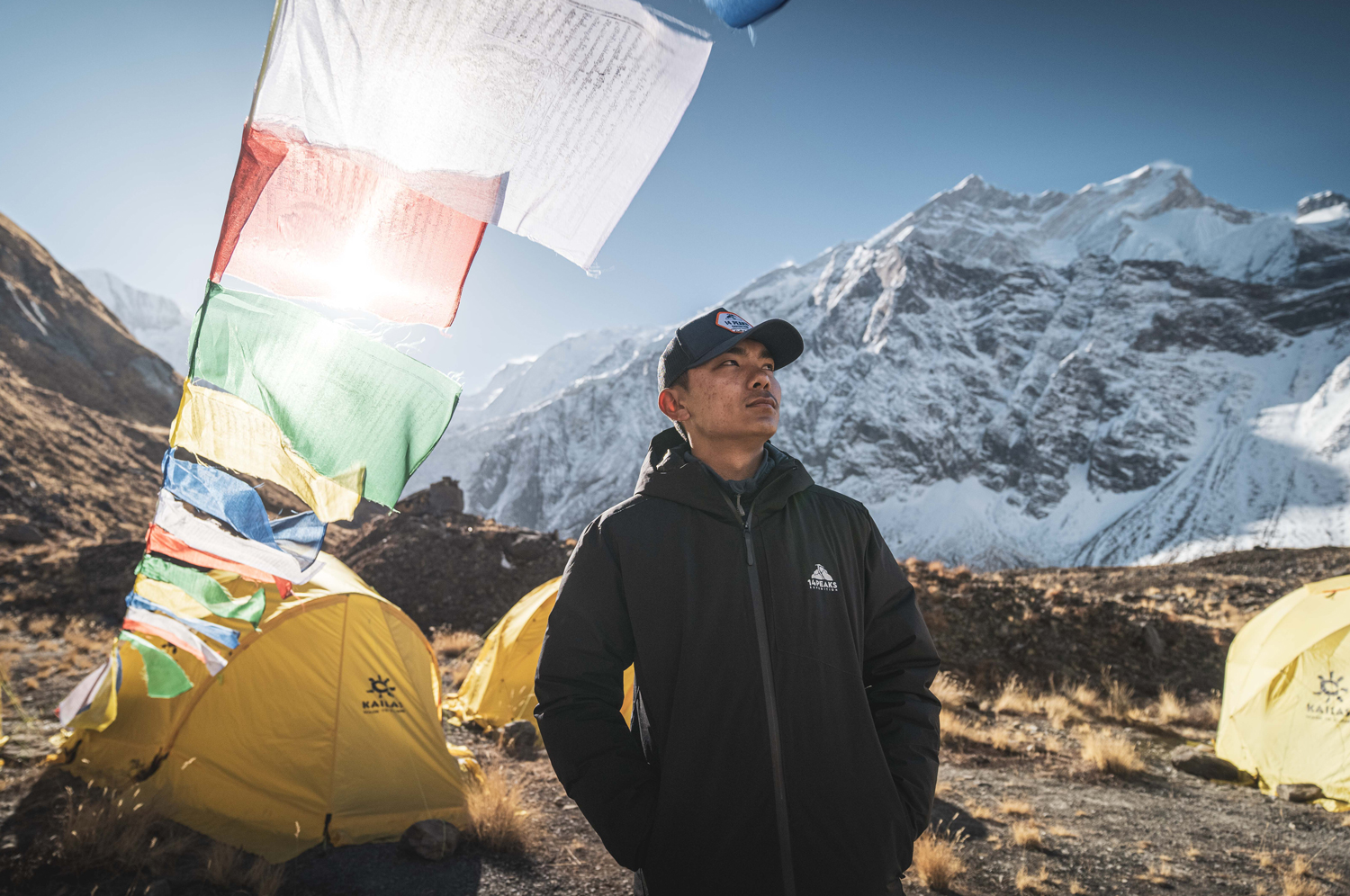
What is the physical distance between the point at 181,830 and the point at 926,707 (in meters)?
5.24

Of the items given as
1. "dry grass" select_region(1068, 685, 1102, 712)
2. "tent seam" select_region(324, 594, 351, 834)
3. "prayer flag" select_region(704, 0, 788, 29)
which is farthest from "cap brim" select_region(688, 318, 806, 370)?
"dry grass" select_region(1068, 685, 1102, 712)

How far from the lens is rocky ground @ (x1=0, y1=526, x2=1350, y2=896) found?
13.0 ft

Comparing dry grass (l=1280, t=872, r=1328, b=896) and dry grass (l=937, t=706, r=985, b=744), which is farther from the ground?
dry grass (l=1280, t=872, r=1328, b=896)

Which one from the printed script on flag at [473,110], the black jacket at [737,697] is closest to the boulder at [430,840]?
the black jacket at [737,697]

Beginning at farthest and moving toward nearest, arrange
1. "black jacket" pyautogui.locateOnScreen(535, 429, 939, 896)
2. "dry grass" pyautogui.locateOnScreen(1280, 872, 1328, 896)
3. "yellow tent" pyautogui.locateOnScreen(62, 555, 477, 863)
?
"yellow tent" pyautogui.locateOnScreen(62, 555, 477, 863) < "dry grass" pyautogui.locateOnScreen(1280, 872, 1328, 896) < "black jacket" pyautogui.locateOnScreen(535, 429, 939, 896)

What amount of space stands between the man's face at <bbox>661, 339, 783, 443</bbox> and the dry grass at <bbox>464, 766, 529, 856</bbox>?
3.97m

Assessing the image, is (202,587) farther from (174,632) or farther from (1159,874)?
(1159,874)

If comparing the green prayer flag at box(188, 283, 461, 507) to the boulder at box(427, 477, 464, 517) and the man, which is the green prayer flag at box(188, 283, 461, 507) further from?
the boulder at box(427, 477, 464, 517)

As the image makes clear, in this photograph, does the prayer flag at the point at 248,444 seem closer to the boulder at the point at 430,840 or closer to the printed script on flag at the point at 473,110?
the printed script on flag at the point at 473,110

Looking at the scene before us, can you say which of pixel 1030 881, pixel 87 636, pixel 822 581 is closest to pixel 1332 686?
pixel 1030 881

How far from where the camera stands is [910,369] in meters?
122

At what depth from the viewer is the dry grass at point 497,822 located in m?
4.35

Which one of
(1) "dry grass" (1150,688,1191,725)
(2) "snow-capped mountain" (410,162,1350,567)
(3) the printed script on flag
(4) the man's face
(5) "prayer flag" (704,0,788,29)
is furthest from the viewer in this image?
(2) "snow-capped mountain" (410,162,1350,567)

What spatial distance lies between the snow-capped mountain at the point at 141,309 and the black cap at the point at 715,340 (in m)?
185
